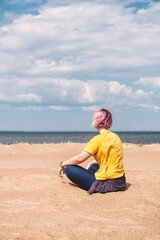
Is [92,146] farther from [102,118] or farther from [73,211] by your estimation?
[73,211]

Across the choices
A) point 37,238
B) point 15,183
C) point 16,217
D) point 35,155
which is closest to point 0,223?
point 16,217

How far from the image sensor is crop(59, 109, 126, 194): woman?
5289 mm

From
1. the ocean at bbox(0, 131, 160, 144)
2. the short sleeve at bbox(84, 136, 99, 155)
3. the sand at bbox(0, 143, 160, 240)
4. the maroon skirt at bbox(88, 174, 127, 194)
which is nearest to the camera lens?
the sand at bbox(0, 143, 160, 240)

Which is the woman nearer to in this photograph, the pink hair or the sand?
the pink hair

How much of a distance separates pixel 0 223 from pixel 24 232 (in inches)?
20.1

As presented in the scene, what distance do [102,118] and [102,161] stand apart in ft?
2.55

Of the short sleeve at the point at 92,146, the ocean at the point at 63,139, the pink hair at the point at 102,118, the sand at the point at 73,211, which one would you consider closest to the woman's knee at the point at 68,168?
the sand at the point at 73,211

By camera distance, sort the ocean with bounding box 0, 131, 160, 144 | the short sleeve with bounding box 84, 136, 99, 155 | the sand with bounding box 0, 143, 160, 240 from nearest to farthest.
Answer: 1. the sand with bounding box 0, 143, 160, 240
2. the short sleeve with bounding box 84, 136, 99, 155
3. the ocean with bounding box 0, 131, 160, 144

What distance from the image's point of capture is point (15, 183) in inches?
265

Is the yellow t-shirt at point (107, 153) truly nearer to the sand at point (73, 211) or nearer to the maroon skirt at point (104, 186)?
the maroon skirt at point (104, 186)

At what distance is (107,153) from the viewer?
5387 mm

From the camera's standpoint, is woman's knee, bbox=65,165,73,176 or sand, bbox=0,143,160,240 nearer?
sand, bbox=0,143,160,240

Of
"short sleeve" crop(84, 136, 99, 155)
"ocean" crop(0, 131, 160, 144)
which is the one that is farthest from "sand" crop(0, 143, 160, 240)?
"ocean" crop(0, 131, 160, 144)

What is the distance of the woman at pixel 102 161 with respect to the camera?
17.4 ft
